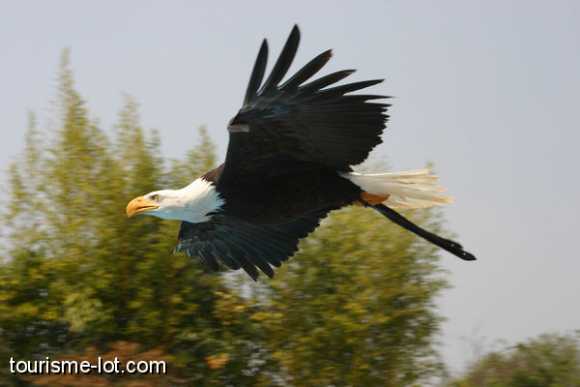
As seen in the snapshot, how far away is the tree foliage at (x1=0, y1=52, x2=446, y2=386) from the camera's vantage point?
1020 cm

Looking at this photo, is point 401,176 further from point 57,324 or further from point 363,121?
point 57,324

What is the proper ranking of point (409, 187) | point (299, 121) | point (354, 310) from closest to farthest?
point (299, 121)
point (409, 187)
point (354, 310)

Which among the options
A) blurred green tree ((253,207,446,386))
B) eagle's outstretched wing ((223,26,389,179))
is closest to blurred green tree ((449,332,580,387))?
blurred green tree ((253,207,446,386))

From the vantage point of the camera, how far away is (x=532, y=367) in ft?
35.4

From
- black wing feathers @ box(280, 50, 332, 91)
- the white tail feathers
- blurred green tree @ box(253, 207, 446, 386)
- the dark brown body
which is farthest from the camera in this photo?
blurred green tree @ box(253, 207, 446, 386)

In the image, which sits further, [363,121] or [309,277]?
[309,277]

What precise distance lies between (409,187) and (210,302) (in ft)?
9.84

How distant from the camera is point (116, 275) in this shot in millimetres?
10445

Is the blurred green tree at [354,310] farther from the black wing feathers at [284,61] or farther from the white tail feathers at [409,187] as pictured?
the black wing feathers at [284,61]

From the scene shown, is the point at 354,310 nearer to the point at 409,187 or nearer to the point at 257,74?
the point at 409,187

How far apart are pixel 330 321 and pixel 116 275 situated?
7.06ft

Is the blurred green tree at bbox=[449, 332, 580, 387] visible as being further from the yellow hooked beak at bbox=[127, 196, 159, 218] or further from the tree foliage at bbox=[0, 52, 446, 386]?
the yellow hooked beak at bbox=[127, 196, 159, 218]

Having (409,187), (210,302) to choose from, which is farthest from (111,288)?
(409,187)

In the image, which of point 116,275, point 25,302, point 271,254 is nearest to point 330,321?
point 271,254
